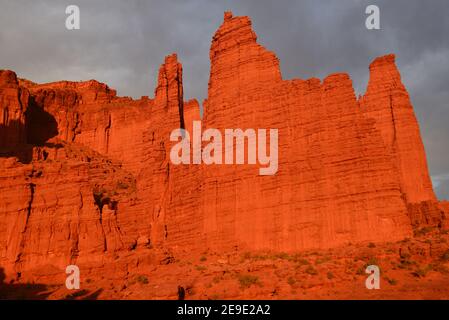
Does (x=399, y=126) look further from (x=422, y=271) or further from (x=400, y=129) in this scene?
(x=422, y=271)

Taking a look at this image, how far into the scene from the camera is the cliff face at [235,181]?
143 feet

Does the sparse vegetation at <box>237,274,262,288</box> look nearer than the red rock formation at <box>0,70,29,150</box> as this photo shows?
Yes

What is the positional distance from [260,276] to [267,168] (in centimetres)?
956

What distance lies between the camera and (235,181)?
49.3m

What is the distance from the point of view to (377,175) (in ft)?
140

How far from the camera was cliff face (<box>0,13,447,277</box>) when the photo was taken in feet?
143

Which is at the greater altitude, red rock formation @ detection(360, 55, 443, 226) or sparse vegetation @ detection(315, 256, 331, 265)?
red rock formation @ detection(360, 55, 443, 226)

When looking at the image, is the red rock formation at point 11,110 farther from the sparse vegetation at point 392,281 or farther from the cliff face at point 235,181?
the sparse vegetation at point 392,281

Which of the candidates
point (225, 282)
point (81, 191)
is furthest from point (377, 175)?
point (81, 191)

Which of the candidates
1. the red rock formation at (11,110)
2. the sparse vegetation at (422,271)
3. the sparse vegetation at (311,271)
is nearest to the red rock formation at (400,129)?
the sparse vegetation at (422,271)

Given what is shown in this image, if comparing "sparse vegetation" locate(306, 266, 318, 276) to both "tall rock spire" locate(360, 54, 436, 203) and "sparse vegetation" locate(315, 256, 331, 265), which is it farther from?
"tall rock spire" locate(360, 54, 436, 203)

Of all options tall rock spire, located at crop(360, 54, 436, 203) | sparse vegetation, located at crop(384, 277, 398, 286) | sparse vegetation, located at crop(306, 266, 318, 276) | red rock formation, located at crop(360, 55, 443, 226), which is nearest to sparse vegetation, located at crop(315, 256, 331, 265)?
sparse vegetation, located at crop(306, 266, 318, 276)

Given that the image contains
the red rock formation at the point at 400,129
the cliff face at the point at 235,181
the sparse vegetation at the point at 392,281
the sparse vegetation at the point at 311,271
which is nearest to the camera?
the sparse vegetation at the point at 392,281
